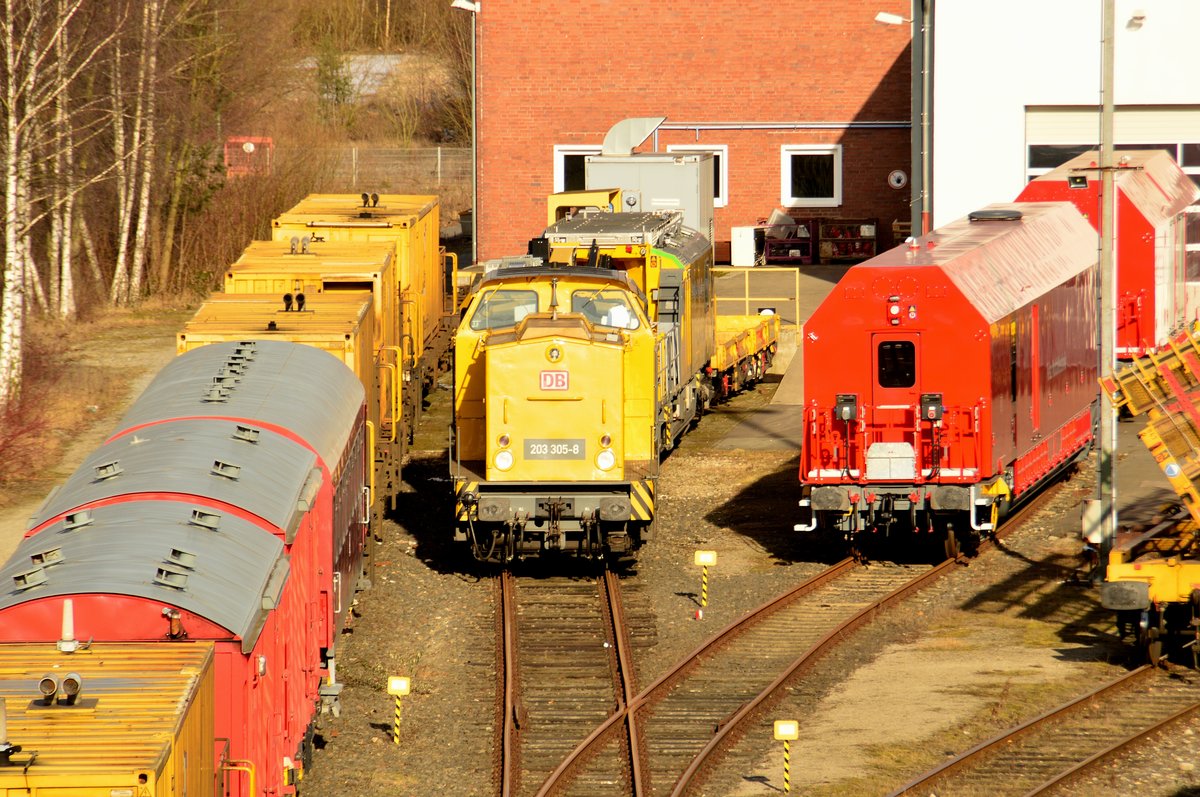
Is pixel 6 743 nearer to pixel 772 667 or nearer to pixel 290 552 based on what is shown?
pixel 290 552

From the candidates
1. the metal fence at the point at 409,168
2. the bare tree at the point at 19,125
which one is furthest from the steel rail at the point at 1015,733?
the metal fence at the point at 409,168

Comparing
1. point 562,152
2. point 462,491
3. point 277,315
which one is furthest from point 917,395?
point 562,152

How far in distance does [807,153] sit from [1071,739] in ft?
103

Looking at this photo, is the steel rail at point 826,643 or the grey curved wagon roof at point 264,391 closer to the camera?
the steel rail at point 826,643

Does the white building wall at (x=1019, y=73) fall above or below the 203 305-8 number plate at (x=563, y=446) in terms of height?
above

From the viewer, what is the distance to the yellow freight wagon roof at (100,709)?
7672mm

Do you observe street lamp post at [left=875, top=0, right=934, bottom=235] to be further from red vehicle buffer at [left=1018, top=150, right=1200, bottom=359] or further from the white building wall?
red vehicle buffer at [left=1018, top=150, right=1200, bottom=359]

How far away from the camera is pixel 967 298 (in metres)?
18.4

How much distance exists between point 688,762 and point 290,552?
3788 millimetres

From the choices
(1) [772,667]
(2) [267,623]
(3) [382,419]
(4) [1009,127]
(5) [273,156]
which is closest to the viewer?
(2) [267,623]

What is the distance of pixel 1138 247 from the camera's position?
84.2ft

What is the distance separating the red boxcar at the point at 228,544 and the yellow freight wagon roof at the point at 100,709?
266 mm

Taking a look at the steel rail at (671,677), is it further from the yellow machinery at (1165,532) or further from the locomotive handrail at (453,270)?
the locomotive handrail at (453,270)

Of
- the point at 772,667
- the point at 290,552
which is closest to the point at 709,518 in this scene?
the point at 772,667
